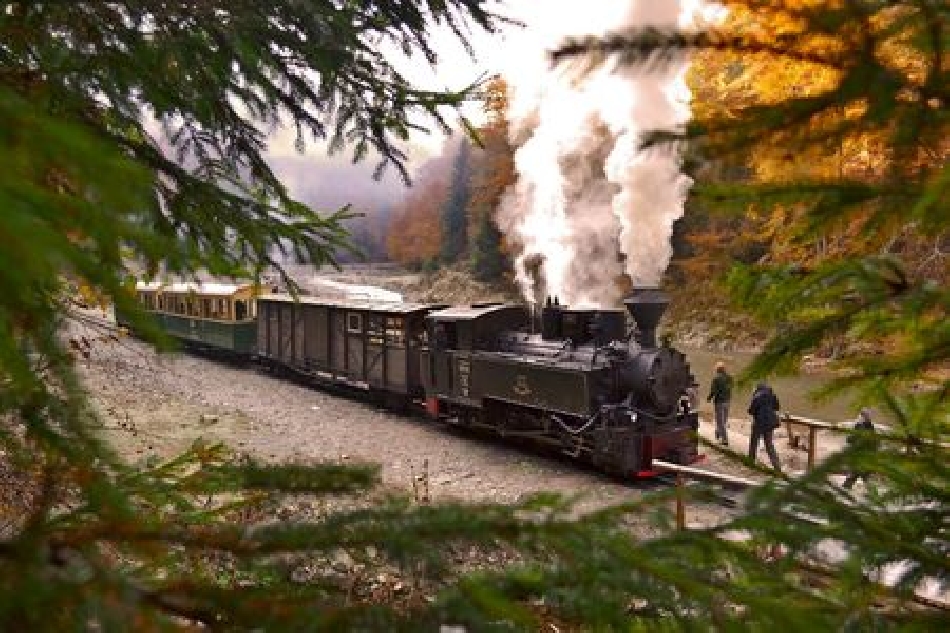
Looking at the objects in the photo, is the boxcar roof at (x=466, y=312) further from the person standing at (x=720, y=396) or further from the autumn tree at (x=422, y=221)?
the autumn tree at (x=422, y=221)

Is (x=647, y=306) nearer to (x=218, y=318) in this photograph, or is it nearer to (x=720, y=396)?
(x=720, y=396)

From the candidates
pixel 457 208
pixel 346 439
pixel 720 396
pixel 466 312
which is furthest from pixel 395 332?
pixel 457 208

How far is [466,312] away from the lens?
12.2m

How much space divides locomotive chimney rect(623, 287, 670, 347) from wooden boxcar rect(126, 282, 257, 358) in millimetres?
10743

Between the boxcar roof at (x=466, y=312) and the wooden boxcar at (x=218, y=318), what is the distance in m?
7.15

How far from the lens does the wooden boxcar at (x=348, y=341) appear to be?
43.7 ft

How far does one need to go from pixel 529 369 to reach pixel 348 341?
17.5ft

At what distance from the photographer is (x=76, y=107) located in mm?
2863

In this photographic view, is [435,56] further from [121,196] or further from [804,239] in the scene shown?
[121,196]

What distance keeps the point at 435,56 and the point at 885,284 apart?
2.87 meters

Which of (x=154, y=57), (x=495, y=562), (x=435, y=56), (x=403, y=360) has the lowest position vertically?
(x=495, y=562)

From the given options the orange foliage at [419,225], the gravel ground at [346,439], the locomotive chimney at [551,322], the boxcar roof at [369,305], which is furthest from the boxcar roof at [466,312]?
the orange foliage at [419,225]

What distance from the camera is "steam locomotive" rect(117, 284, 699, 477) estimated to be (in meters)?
9.90

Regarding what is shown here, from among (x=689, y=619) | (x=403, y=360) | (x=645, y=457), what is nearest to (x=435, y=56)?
(x=689, y=619)
